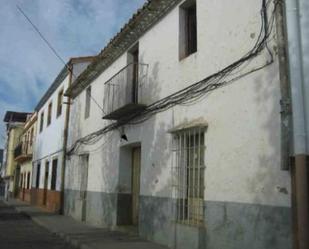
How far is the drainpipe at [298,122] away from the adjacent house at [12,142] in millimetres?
38338

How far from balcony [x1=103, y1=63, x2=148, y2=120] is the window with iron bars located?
2023 millimetres

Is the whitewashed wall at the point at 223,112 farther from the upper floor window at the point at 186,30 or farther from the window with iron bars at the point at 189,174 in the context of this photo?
the window with iron bars at the point at 189,174

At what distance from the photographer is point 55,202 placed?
1928 cm

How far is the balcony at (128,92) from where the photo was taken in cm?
1048

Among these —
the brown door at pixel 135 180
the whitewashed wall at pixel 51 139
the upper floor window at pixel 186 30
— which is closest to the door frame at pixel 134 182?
the brown door at pixel 135 180

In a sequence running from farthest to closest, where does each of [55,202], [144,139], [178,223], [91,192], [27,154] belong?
[27,154] < [55,202] < [91,192] < [144,139] < [178,223]

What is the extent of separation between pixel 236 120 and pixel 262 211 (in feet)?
4.87

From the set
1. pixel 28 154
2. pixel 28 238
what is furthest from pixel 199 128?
pixel 28 154

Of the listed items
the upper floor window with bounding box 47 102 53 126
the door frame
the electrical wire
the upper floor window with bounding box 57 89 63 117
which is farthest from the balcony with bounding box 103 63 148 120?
the upper floor window with bounding box 47 102 53 126

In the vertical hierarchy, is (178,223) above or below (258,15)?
below

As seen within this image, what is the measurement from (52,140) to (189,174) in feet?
49.2

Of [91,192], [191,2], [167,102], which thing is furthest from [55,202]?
[191,2]

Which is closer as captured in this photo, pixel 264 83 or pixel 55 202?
pixel 264 83

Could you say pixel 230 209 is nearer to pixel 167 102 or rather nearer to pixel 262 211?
pixel 262 211
